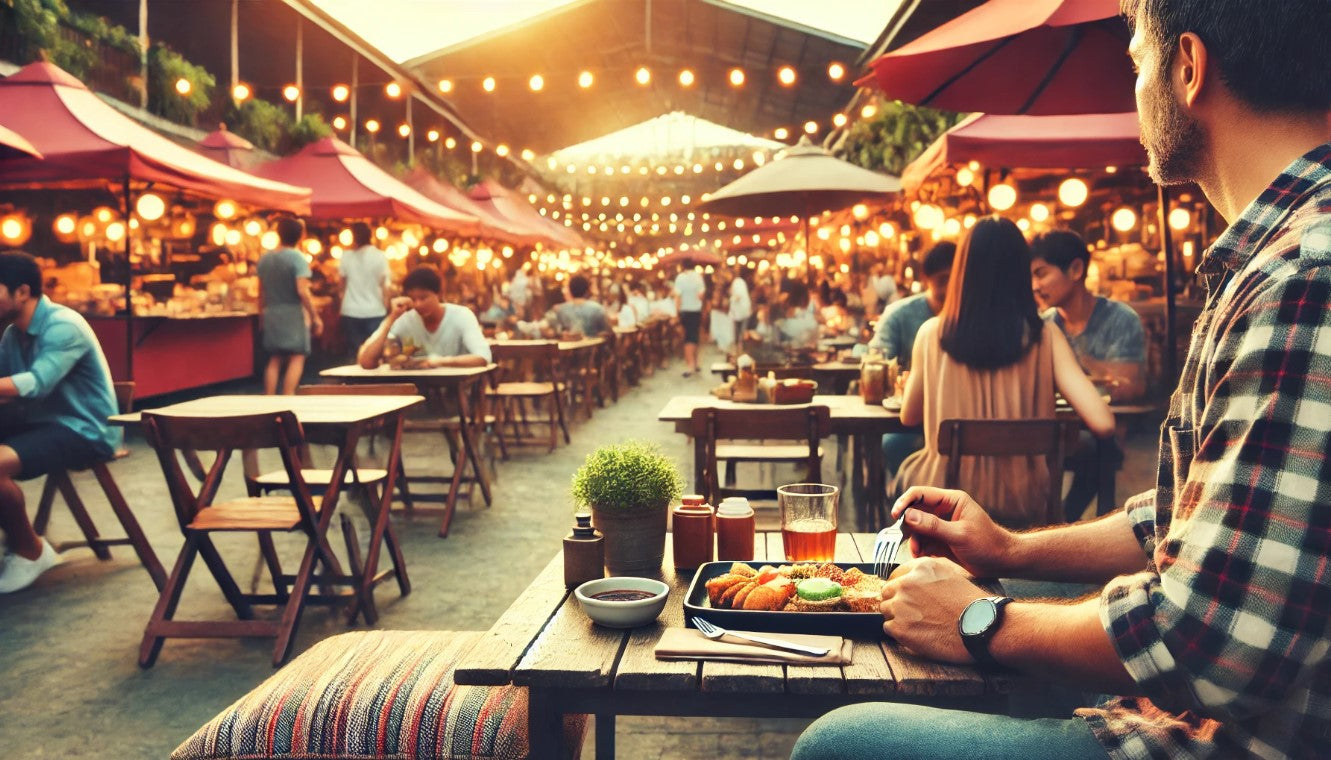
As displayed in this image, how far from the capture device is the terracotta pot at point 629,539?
5.99 feet

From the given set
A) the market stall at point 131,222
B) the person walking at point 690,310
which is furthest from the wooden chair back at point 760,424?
the person walking at point 690,310

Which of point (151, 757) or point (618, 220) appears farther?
point (618, 220)

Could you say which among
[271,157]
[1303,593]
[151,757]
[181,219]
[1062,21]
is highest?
[271,157]

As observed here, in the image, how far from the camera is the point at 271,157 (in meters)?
13.2

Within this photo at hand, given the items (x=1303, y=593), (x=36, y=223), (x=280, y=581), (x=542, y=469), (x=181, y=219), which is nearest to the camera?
(x=1303, y=593)

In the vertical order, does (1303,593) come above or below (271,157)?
below

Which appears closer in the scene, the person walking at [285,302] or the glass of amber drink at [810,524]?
the glass of amber drink at [810,524]

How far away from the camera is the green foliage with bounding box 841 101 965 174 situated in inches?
452

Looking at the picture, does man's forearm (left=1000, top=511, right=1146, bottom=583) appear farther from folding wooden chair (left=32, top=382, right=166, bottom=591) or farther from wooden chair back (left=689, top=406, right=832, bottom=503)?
folding wooden chair (left=32, top=382, right=166, bottom=591)

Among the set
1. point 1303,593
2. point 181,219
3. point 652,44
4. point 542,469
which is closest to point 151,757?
point 1303,593

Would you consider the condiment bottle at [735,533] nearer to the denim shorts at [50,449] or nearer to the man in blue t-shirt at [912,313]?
the man in blue t-shirt at [912,313]

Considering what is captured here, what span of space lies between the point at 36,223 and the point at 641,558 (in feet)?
37.6

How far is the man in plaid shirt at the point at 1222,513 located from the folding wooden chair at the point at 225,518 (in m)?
2.53

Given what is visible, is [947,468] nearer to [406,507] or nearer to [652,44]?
[406,507]
